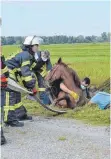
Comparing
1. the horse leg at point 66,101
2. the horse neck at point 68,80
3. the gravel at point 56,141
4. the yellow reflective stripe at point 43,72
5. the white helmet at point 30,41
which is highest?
the white helmet at point 30,41

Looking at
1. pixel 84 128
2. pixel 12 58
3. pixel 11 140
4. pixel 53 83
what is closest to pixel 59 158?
pixel 11 140

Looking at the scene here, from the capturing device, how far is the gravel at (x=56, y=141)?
21.1 ft

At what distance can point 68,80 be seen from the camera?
10.8 meters

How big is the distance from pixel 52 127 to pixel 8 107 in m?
0.86

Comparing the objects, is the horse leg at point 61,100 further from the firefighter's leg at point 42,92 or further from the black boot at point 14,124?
the black boot at point 14,124

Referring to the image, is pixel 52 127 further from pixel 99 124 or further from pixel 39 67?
pixel 39 67

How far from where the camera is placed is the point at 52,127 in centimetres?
842

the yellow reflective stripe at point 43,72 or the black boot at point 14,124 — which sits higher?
the yellow reflective stripe at point 43,72

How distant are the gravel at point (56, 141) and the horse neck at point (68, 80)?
1.84 m

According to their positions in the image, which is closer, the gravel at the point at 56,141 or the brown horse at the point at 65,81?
the gravel at the point at 56,141

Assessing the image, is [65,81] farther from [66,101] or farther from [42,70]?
[42,70]

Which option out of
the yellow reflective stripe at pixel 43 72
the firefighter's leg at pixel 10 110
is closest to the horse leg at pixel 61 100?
the yellow reflective stripe at pixel 43 72

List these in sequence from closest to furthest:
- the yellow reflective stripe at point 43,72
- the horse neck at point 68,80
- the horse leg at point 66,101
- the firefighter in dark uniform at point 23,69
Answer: the firefighter in dark uniform at point 23,69
the horse leg at point 66,101
the horse neck at point 68,80
the yellow reflective stripe at point 43,72

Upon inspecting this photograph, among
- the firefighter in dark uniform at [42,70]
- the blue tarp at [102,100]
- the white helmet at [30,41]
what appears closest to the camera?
the white helmet at [30,41]
